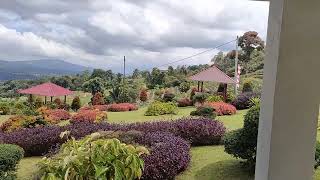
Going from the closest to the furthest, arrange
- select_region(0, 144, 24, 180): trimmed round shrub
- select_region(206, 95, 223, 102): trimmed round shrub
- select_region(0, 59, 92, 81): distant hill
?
select_region(0, 144, 24, 180): trimmed round shrub → select_region(0, 59, 92, 81): distant hill → select_region(206, 95, 223, 102): trimmed round shrub

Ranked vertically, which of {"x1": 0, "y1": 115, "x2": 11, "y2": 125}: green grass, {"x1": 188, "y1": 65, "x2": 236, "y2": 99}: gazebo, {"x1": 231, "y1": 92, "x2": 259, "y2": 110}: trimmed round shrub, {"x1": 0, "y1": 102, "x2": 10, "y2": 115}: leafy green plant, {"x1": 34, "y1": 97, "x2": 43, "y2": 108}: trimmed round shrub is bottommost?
{"x1": 0, "y1": 115, "x2": 11, "y2": 125}: green grass

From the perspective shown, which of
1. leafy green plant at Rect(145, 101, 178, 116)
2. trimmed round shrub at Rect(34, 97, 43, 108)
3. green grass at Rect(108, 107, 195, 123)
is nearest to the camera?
green grass at Rect(108, 107, 195, 123)

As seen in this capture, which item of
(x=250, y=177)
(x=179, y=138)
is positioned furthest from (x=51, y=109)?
(x=250, y=177)

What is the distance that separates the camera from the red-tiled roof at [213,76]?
713 centimetres

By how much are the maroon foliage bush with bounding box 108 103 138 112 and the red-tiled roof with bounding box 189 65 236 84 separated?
1.16m

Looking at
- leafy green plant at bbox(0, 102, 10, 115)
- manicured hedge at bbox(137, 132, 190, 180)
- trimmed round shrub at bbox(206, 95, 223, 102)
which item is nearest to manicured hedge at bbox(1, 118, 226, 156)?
manicured hedge at bbox(137, 132, 190, 180)

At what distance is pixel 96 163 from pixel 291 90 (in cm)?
82

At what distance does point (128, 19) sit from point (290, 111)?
17.7 feet

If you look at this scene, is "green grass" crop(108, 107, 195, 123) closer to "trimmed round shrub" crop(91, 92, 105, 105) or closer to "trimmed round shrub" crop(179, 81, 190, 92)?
"trimmed round shrub" crop(91, 92, 105, 105)

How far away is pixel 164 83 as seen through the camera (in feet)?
23.4

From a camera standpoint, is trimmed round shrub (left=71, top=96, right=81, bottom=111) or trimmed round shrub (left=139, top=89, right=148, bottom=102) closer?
trimmed round shrub (left=71, top=96, right=81, bottom=111)

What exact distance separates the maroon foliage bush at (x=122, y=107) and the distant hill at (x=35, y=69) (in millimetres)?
848

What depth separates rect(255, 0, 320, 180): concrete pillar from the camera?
130cm

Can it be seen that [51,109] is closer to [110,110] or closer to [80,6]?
[110,110]
